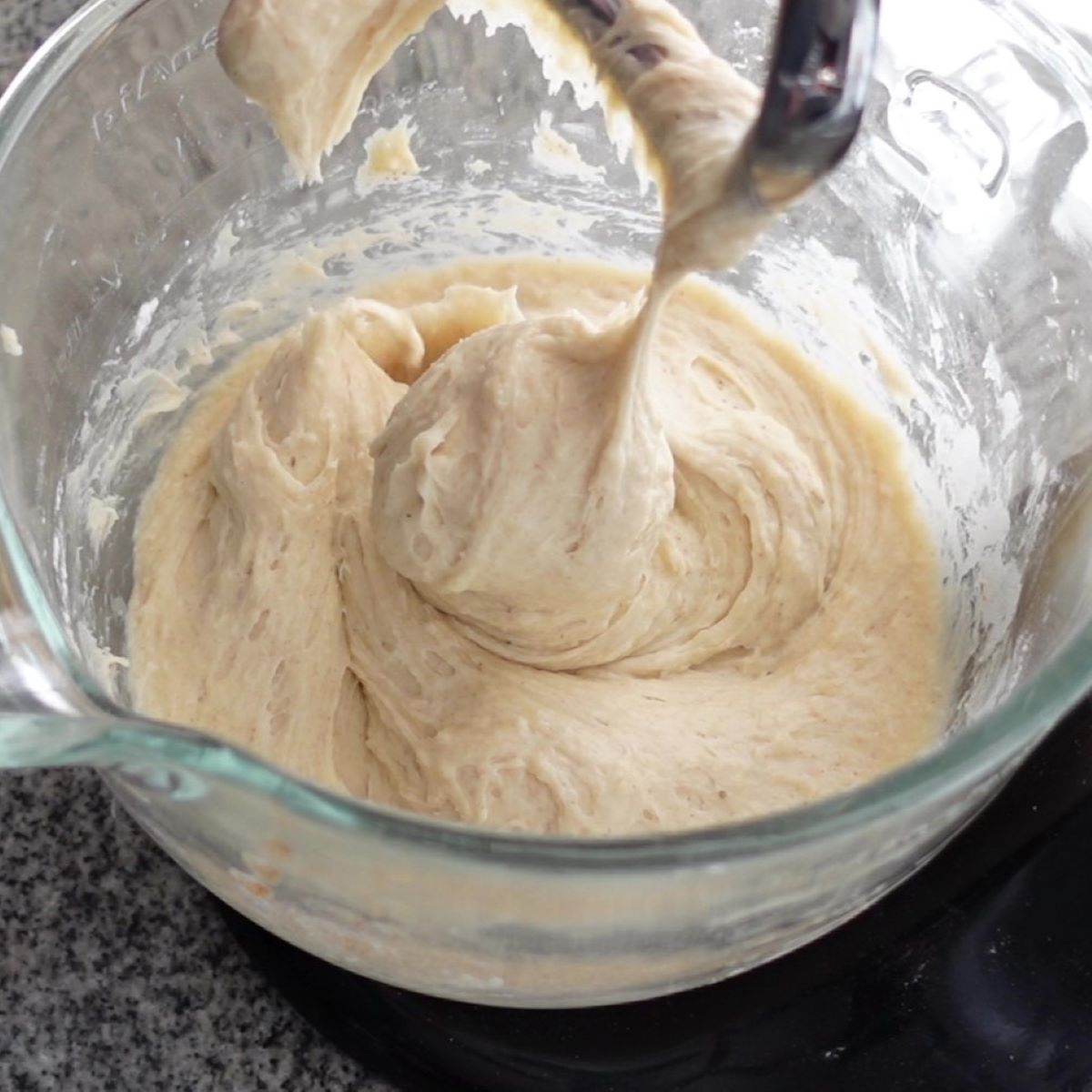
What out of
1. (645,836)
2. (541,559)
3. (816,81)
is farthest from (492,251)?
(645,836)

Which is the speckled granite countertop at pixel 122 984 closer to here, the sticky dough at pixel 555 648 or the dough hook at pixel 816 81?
the sticky dough at pixel 555 648

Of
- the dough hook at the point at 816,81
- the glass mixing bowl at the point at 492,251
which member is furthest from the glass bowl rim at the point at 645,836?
the dough hook at the point at 816,81

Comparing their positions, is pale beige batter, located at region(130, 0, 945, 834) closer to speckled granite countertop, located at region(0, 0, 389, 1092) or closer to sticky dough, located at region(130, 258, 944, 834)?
sticky dough, located at region(130, 258, 944, 834)

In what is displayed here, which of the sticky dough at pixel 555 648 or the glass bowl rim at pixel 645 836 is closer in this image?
the glass bowl rim at pixel 645 836

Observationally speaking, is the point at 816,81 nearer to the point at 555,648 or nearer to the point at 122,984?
the point at 555,648

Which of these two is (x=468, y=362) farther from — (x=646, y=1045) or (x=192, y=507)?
(x=646, y=1045)
